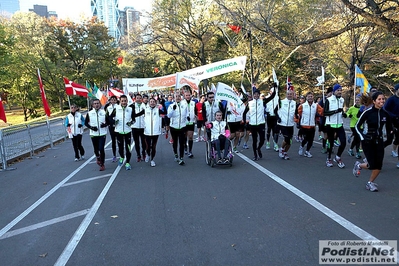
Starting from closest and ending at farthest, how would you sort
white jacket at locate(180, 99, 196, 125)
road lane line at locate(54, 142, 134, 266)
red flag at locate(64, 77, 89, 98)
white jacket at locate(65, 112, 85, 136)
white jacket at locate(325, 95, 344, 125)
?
road lane line at locate(54, 142, 134, 266), white jacket at locate(325, 95, 344, 125), white jacket at locate(180, 99, 196, 125), white jacket at locate(65, 112, 85, 136), red flag at locate(64, 77, 89, 98)

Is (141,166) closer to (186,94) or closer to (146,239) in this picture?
(186,94)

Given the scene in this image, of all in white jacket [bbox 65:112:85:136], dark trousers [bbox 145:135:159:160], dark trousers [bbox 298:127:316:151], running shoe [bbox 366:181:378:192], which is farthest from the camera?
white jacket [bbox 65:112:85:136]

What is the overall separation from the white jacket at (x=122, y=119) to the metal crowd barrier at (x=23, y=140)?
410 cm

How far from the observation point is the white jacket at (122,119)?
9227 millimetres

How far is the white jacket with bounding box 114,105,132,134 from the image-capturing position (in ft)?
30.3

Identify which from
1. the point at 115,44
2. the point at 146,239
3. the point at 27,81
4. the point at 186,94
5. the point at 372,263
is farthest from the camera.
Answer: the point at 115,44

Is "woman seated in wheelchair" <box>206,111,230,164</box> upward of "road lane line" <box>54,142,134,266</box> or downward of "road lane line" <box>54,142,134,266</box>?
upward

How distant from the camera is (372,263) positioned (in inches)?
143

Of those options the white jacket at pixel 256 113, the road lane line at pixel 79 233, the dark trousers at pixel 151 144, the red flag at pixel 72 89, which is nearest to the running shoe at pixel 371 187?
the white jacket at pixel 256 113

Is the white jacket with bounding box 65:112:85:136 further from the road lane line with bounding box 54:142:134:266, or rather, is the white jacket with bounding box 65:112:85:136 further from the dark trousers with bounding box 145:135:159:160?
the road lane line with bounding box 54:142:134:266

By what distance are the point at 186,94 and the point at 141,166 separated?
8.02 ft

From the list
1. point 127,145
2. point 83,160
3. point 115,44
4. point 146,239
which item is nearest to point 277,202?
point 146,239

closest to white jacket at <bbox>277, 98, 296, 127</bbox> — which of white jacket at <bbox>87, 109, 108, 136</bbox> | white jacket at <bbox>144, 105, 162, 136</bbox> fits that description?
white jacket at <bbox>144, 105, 162, 136</bbox>

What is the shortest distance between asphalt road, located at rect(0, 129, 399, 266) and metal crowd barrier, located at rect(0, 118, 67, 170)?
8.98ft
